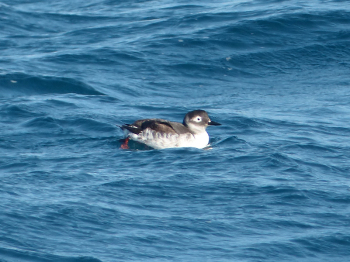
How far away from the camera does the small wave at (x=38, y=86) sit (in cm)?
1675

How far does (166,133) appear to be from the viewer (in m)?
12.4

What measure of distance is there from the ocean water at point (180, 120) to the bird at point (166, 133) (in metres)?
0.26

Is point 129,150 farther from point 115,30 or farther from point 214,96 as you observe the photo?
point 115,30

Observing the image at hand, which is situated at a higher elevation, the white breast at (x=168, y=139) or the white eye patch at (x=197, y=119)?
the white eye patch at (x=197, y=119)

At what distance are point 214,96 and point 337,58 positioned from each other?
5.02 m

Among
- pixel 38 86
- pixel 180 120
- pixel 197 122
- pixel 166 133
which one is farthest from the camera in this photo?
pixel 38 86

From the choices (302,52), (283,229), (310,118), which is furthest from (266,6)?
(283,229)

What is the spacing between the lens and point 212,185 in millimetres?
10133

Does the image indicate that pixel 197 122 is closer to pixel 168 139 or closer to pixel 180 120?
pixel 168 139

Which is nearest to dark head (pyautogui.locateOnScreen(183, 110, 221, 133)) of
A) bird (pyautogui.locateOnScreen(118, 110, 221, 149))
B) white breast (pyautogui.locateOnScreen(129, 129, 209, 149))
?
bird (pyautogui.locateOnScreen(118, 110, 221, 149))

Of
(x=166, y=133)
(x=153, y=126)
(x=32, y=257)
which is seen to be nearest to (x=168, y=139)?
(x=166, y=133)

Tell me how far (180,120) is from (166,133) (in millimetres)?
2598

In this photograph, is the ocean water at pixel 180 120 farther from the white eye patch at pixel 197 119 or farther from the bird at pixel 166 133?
the white eye patch at pixel 197 119

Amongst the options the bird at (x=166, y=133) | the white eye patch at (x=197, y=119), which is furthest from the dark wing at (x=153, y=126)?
the white eye patch at (x=197, y=119)
